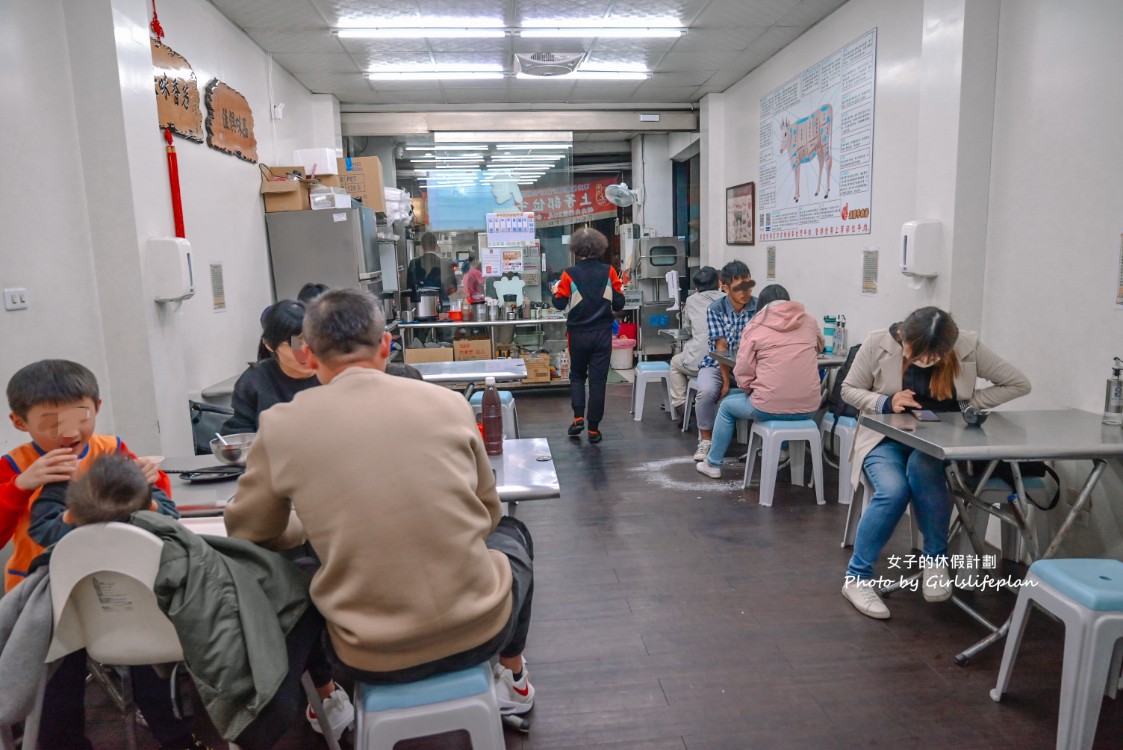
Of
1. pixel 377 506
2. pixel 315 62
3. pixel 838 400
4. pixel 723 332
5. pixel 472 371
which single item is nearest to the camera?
pixel 377 506

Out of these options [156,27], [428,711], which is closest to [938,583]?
[428,711]

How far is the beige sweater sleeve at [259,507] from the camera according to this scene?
4.77ft

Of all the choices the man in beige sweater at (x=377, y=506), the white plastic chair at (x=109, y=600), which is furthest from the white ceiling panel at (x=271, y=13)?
the white plastic chair at (x=109, y=600)

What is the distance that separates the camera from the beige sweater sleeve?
1.46 metres

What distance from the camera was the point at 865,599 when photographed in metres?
2.84

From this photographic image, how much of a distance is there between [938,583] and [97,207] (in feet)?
13.5

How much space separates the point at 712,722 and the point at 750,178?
5.71 m

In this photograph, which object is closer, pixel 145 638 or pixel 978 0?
pixel 145 638

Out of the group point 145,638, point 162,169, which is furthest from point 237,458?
point 162,169

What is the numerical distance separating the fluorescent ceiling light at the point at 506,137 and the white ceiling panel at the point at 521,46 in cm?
42

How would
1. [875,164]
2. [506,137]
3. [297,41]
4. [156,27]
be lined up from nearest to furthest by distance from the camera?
[156,27], [875,164], [297,41], [506,137]

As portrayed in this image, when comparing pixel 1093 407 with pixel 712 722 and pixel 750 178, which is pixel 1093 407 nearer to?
pixel 712 722

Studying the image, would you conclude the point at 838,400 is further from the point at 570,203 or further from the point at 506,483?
the point at 570,203

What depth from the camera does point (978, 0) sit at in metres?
3.50
